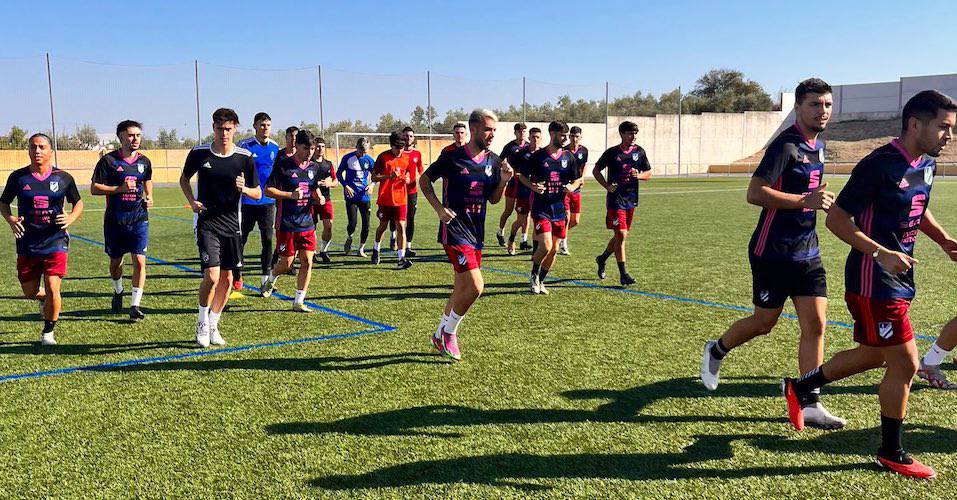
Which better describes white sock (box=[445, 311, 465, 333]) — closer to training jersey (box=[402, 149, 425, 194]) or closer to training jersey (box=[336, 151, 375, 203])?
training jersey (box=[402, 149, 425, 194])

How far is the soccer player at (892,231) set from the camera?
12.0 feet

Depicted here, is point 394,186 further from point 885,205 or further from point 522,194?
point 885,205

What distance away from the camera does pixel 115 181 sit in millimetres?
7445

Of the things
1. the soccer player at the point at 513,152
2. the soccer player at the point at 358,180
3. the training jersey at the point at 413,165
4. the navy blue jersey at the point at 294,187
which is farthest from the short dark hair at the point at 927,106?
the soccer player at the point at 358,180

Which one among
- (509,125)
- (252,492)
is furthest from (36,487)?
(509,125)

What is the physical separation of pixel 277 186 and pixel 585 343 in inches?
163

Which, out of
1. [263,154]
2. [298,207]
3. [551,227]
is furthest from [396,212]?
[298,207]

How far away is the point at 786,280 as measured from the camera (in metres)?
4.54

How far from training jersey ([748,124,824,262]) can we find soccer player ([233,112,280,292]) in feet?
20.2

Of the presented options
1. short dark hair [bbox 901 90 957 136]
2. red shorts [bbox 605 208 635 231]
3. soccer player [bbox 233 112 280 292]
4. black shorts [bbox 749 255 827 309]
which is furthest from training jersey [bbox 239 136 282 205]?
short dark hair [bbox 901 90 957 136]

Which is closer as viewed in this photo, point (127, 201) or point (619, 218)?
point (127, 201)

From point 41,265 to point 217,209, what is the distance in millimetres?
1632

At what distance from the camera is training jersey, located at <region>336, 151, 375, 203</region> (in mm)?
12266

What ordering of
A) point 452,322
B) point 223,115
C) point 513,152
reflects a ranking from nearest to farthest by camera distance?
point 452,322, point 223,115, point 513,152
